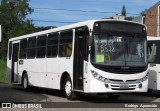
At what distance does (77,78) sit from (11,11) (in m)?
84.4

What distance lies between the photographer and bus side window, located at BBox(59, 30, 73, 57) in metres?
18.7

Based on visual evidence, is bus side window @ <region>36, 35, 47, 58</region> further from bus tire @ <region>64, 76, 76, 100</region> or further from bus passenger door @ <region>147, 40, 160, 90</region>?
bus passenger door @ <region>147, 40, 160, 90</region>

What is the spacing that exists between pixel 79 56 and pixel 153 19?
3778 centimetres

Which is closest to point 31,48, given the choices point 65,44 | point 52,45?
point 52,45

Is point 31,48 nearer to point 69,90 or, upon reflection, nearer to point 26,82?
point 26,82

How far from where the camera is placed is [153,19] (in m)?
54.4

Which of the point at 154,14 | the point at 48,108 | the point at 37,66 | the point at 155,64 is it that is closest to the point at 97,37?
the point at 48,108

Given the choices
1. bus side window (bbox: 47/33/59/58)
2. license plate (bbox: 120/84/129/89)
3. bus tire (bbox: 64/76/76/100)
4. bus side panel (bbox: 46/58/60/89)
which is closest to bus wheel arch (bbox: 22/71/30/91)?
bus side panel (bbox: 46/58/60/89)

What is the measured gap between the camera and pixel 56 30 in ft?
66.8

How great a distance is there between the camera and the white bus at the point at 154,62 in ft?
68.7

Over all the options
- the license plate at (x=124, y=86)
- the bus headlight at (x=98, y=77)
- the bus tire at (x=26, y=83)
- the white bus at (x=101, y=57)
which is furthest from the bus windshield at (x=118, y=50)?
the bus tire at (x=26, y=83)

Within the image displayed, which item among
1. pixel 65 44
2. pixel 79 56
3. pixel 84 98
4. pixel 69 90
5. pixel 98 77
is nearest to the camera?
pixel 98 77

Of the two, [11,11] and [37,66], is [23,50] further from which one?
[11,11]

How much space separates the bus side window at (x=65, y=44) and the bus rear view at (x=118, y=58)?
1.96m
